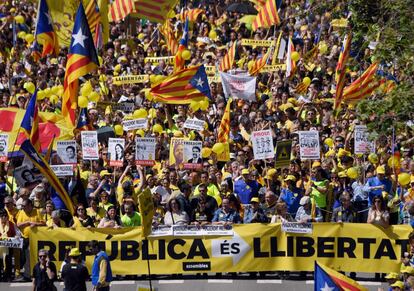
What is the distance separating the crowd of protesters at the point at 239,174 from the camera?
2509cm

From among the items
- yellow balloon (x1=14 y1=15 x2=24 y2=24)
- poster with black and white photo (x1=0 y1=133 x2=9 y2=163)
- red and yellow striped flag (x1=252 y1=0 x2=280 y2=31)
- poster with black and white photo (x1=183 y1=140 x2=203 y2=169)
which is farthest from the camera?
yellow balloon (x1=14 y1=15 x2=24 y2=24)

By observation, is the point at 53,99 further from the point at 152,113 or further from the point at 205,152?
the point at 205,152

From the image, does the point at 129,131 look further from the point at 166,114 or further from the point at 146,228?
the point at 146,228

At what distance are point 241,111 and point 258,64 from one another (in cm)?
247

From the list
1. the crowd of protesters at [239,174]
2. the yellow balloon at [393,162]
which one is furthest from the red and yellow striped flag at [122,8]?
the yellow balloon at [393,162]

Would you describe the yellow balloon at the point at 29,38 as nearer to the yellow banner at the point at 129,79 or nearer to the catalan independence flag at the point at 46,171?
the yellow banner at the point at 129,79

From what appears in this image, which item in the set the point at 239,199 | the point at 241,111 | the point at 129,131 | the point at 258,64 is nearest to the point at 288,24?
the point at 258,64

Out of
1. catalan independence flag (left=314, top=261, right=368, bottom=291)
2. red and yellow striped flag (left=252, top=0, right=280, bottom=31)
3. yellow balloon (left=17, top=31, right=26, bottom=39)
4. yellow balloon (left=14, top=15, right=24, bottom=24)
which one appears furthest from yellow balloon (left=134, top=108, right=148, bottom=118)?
yellow balloon (left=14, top=15, right=24, bottom=24)

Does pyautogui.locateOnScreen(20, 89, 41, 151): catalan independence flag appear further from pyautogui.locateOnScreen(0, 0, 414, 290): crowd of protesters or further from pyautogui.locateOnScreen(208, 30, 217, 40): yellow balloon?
pyautogui.locateOnScreen(208, 30, 217, 40): yellow balloon

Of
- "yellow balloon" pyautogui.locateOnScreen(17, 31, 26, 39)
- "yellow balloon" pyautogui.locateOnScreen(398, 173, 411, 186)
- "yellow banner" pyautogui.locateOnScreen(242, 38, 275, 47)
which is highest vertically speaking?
"yellow balloon" pyautogui.locateOnScreen(17, 31, 26, 39)

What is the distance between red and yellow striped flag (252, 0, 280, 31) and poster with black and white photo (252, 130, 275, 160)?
9706 millimetres

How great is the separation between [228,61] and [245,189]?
8635 mm

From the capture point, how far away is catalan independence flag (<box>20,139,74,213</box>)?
84.6 feet

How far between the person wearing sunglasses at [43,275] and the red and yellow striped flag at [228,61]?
35.9ft
